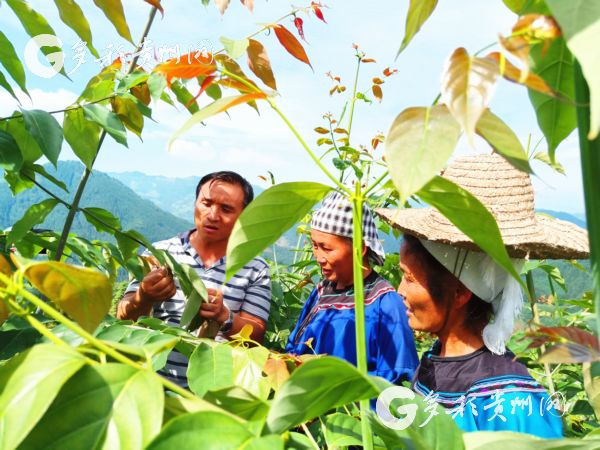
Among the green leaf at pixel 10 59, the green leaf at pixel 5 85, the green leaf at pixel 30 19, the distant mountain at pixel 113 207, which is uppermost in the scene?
the green leaf at pixel 30 19

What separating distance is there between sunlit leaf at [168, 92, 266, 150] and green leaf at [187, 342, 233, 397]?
12.5 inches

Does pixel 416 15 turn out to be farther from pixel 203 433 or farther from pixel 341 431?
pixel 341 431

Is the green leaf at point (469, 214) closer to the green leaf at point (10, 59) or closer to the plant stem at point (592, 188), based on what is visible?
the plant stem at point (592, 188)

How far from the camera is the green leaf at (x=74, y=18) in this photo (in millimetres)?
824

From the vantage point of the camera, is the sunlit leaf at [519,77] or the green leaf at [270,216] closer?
the sunlit leaf at [519,77]

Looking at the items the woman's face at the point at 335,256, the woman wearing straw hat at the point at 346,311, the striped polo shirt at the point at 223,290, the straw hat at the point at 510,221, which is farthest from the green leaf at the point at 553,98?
the woman's face at the point at 335,256

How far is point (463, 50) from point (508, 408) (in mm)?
993

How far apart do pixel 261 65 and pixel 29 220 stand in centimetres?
54

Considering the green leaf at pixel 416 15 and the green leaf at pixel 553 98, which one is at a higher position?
the green leaf at pixel 416 15

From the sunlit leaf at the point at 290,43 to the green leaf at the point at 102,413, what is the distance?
1.73 feet

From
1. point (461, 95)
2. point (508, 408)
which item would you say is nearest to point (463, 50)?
point (461, 95)

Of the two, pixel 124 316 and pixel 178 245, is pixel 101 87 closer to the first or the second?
pixel 124 316

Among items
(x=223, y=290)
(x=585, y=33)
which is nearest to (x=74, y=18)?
(x=585, y=33)

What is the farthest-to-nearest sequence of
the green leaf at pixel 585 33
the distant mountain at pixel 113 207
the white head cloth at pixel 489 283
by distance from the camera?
1. the distant mountain at pixel 113 207
2. the white head cloth at pixel 489 283
3. the green leaf at pixel 585 33
